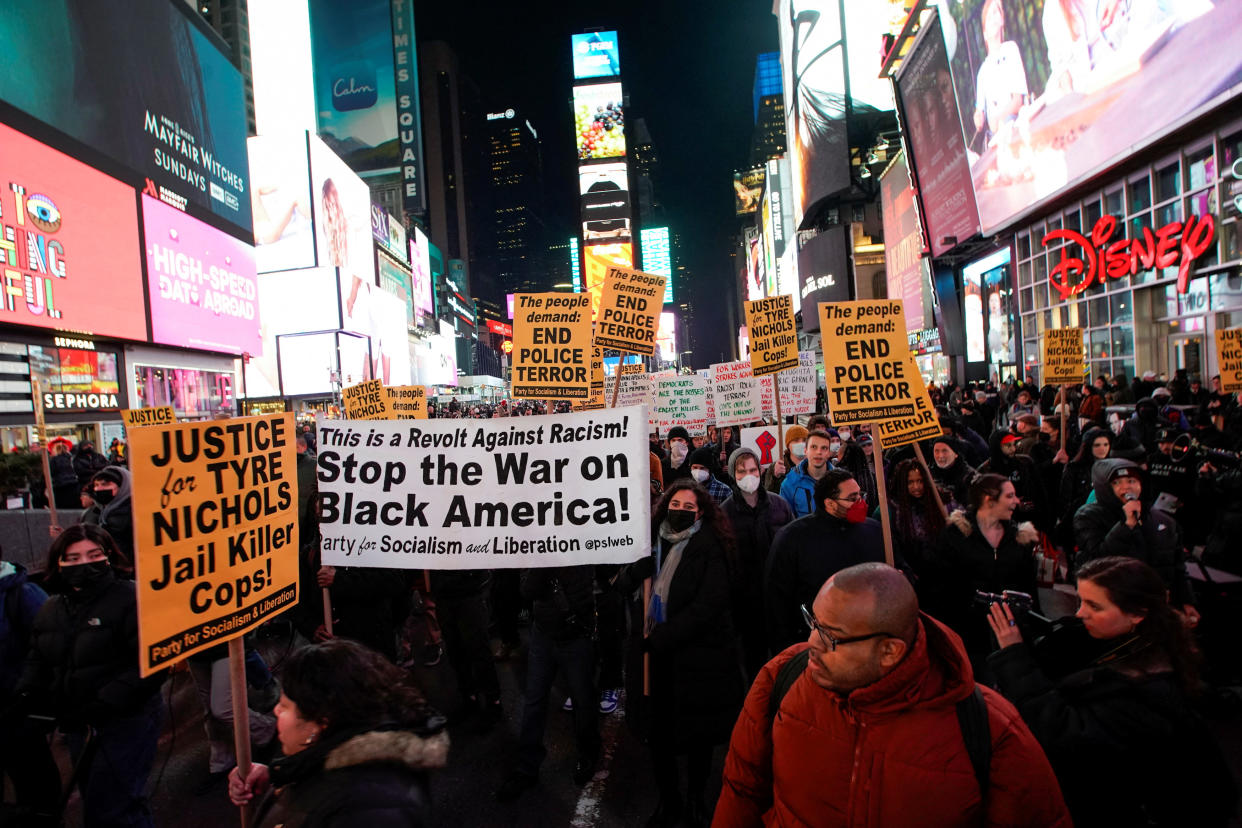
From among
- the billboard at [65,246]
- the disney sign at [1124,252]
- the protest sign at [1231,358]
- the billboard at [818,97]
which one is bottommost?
the protest sign at [1231,358]

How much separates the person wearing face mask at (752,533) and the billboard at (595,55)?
11391 cm

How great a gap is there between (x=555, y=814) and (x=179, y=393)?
2512cm

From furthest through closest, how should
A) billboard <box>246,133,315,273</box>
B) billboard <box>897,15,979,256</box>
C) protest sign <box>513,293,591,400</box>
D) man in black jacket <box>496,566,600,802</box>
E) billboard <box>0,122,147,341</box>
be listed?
1. billboard <box>246,133,315,273</box>
2. billboard <box>897,15,979,256</box>
3. billboard <box>0,122,147,341</box>
4. protest sign <box>513,293,591,400</box>
5. man in black jacket <box>496,566,600,802</box>

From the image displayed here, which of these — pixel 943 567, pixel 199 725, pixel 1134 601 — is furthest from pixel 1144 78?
pixel 199 725

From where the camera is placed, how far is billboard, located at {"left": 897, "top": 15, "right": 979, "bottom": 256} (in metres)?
25.8

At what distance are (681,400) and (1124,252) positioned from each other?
1431 cm

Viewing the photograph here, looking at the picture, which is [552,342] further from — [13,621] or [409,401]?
[13,621]

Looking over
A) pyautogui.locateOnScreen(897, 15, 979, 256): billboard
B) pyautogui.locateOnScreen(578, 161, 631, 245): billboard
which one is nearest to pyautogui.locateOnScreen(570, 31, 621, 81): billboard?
pyautogui.locateOnScreen(578, 161, 631, 245): billboard

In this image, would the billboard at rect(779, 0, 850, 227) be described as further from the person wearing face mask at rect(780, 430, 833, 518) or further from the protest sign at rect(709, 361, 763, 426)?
the person wearing face mask at rect(780, 430, 833, 518)

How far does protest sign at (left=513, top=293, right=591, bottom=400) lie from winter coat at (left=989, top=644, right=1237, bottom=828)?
5.11 meters

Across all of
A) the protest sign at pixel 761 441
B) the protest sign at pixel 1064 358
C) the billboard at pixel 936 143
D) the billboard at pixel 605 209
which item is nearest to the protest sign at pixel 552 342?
the protest sign at pixel 761 441

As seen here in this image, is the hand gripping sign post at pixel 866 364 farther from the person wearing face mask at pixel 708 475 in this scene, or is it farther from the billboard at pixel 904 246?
the billboard at pixel 904 246

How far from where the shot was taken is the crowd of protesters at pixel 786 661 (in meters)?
1.79

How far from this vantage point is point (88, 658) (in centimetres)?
345
